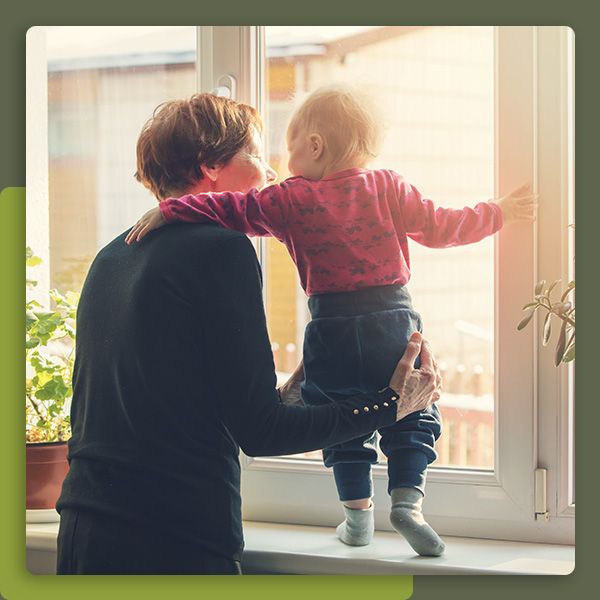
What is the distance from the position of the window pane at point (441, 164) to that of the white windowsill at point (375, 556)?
0.14 m

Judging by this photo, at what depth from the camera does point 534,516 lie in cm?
146

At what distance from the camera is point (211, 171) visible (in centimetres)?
140

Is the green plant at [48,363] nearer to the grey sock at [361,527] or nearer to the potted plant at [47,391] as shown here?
the potted plant at [47,391]

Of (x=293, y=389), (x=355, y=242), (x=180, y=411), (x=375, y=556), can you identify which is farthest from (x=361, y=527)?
(x=355, y=242)

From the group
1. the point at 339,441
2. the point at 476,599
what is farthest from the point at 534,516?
the point at 339,441

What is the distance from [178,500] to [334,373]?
30 centimetres

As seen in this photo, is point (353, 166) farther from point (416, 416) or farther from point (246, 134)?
point (416, 416)

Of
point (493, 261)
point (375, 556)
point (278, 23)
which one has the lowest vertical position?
point (375, 556)

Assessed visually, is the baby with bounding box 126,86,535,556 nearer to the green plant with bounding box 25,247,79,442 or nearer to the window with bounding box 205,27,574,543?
the window with bounding box 205,27,574,543

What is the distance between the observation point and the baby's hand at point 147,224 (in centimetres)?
136

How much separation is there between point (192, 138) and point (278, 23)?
277mm

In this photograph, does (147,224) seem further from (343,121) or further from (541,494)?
(541,494)

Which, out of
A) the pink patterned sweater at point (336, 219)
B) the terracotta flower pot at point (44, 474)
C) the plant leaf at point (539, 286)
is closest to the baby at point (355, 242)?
the pink patterned sweater at point (336, 219)

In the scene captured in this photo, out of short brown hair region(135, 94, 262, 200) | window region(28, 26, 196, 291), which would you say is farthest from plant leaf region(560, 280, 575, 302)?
window region(28, 26, 196, 291)
